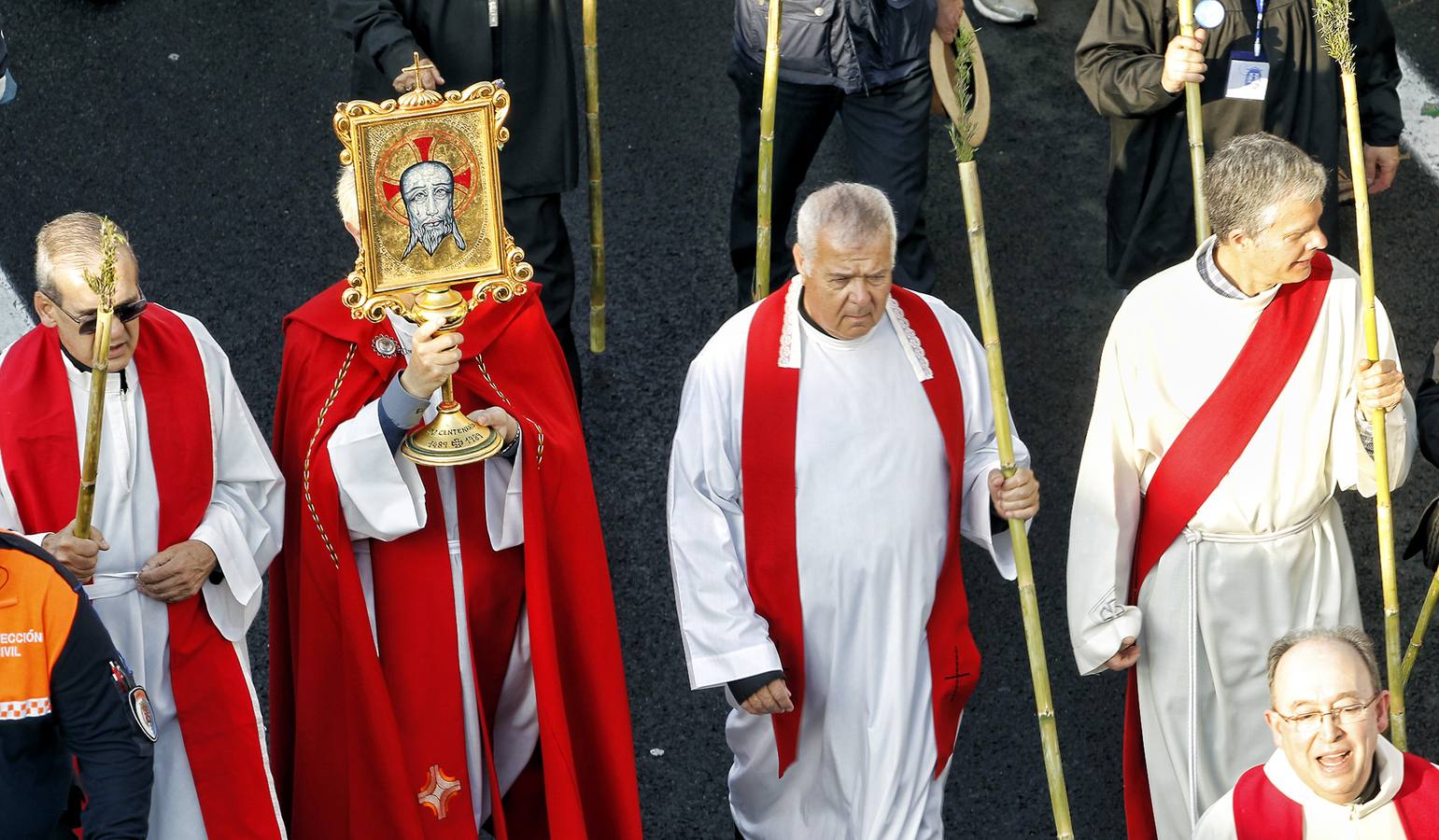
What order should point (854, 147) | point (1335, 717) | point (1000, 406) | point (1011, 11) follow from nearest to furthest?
point (1335, 717), point (1000, 406), point (854, 147), point (1011, 11)

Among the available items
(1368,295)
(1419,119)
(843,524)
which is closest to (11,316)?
(843,524)

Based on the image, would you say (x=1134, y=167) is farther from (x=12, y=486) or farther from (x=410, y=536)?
(x=12, y=486)

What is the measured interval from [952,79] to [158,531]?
2.78 meters

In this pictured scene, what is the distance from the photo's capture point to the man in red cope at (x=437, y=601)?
15.4 feet

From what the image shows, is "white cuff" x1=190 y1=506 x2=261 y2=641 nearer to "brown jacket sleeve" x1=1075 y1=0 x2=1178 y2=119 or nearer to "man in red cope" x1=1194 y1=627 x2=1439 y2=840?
"man in red cope" x1=1194 y1=627 x2=1439 y2=840

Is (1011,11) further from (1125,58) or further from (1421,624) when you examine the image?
(1421,624)

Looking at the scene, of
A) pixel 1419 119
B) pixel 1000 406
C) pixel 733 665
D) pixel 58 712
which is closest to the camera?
pixel 58 712

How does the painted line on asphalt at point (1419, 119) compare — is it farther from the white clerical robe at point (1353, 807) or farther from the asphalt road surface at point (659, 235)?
the white clerical robe at point (1353, 807)

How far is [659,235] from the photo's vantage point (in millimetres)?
7852

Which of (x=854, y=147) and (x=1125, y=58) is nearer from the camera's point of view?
(x=1125, y=58)

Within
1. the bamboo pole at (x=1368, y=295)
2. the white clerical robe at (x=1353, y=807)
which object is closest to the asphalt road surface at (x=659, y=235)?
the bamboo pole at (x=1368, y=295)

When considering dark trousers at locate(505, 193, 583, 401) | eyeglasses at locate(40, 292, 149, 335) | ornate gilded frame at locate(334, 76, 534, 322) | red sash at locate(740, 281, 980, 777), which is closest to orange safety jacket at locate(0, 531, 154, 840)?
eyeglasses at locate(40, 292, 149, 335)

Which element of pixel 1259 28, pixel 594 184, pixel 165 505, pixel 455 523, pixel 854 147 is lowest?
pixel 455 523

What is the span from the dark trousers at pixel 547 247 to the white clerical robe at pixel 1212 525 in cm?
209
